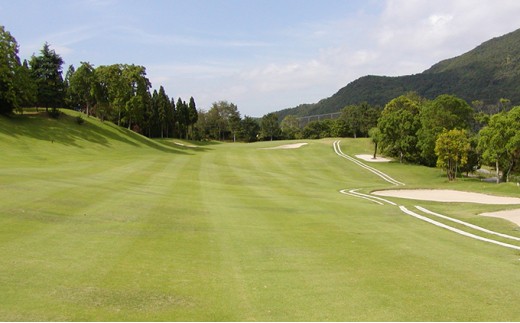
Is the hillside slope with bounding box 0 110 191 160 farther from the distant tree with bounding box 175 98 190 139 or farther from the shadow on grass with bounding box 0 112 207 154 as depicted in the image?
the distant tree with bounding box 175 98 190 139

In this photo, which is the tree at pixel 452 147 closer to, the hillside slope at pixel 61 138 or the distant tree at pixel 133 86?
the hillside slope at pixel 61 138

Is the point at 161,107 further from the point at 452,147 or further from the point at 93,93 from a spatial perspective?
the point at 452,147

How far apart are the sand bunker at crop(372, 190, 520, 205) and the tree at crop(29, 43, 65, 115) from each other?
56.5m

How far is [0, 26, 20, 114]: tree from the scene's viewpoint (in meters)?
60.7

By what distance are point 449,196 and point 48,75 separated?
6315cm

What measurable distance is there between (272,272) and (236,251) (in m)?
1.95

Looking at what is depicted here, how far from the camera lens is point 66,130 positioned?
212 ft

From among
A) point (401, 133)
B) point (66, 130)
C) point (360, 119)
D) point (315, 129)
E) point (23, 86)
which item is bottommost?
point (66, 130)

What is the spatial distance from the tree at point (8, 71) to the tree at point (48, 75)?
4.33 meters

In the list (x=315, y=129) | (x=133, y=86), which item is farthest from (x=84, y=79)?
(x=315, y=129)

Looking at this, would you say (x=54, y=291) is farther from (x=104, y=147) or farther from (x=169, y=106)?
(x=169, y=106)

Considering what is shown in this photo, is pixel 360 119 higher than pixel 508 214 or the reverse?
higher

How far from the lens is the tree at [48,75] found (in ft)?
223

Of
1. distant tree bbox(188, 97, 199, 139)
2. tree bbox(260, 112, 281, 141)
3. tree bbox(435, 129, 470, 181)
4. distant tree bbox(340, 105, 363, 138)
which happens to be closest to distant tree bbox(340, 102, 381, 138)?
distant tree bbox(340, 105, 363, 138)
